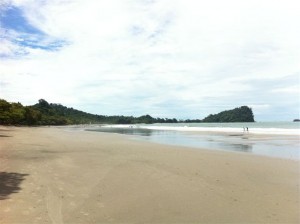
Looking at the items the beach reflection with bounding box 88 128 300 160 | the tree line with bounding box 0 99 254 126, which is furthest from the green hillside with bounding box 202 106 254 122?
the beach reflection with bounding box 88 128 300 160

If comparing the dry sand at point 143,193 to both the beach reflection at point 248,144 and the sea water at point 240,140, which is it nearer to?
the beach reflection at point 248,144

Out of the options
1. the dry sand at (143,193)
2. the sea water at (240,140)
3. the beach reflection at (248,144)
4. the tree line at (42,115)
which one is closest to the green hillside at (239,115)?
the tree line at (42,115)

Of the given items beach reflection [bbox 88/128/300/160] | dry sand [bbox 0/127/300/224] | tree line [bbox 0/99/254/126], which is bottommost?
dry sand [bbox 0/127/300/224]

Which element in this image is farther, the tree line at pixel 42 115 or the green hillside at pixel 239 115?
the green hillside at pixel 239 115

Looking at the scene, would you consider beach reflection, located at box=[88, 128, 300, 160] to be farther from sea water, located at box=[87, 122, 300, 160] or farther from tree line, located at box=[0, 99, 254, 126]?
tree line, located at box=[0, 99, 254, 126]

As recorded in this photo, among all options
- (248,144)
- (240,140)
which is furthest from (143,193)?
(240,140)

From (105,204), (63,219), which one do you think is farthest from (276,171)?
(63,219)

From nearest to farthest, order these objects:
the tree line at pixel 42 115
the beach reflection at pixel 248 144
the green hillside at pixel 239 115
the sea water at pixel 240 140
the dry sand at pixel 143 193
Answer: the dry sand at pixel 143 193 → the beach reflection at pixel 248 144 → the sea water at pixel 240 140 → the tree line at pixel 42 115 → the green hillside at pixel 239 115

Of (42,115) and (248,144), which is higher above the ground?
(42,115)

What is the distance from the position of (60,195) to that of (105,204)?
4.20 ft

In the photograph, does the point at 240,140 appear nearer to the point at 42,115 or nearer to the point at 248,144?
the point at 248,144

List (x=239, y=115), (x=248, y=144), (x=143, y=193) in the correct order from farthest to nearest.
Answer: (x=239, y=115) → (x=248, y=144) → (x=143, y=193)

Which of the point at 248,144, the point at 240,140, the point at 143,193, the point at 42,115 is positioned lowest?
the point at 143,193

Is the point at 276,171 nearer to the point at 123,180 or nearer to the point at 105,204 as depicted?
the point at 123,180
